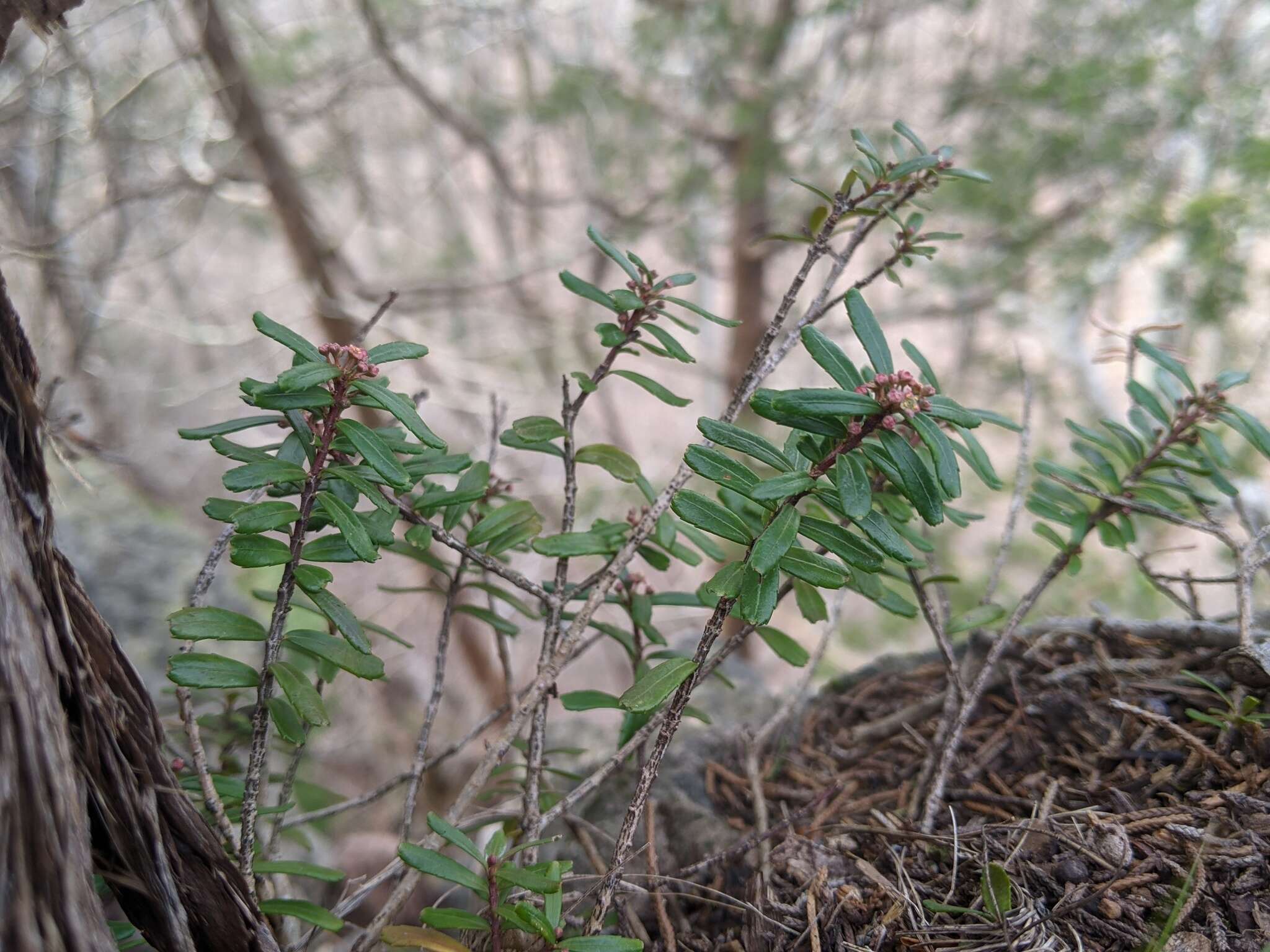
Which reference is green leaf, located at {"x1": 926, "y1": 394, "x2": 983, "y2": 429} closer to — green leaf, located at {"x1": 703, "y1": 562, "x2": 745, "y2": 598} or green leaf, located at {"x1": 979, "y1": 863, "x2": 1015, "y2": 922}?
green leaf, located at {"x1": 703, "y1": 562, "x2": 745, "y2": 598}

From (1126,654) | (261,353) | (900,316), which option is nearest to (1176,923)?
(1126,654)

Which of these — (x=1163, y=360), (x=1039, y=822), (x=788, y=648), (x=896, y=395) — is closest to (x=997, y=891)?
(x=1039, y=822)

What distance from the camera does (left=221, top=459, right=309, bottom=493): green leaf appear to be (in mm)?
841

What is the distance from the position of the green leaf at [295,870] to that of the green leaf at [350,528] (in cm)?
41

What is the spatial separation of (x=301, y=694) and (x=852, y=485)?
0.68 meters

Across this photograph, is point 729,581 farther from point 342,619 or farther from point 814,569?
point 342,619

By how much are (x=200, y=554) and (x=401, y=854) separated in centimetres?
419

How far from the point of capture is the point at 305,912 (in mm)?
925

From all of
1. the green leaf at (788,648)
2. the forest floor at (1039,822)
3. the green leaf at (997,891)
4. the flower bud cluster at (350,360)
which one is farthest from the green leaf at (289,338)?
the green leaf at (997,891)

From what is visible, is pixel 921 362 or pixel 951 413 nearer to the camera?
pixel 951 413

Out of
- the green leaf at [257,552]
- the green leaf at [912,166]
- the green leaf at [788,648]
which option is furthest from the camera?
the green leaf at [788,648]

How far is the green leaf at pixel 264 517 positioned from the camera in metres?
0.86

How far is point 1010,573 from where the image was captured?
18.9 ft

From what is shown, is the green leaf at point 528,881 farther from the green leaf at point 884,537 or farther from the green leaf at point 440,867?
the green leaf at point 884,537
